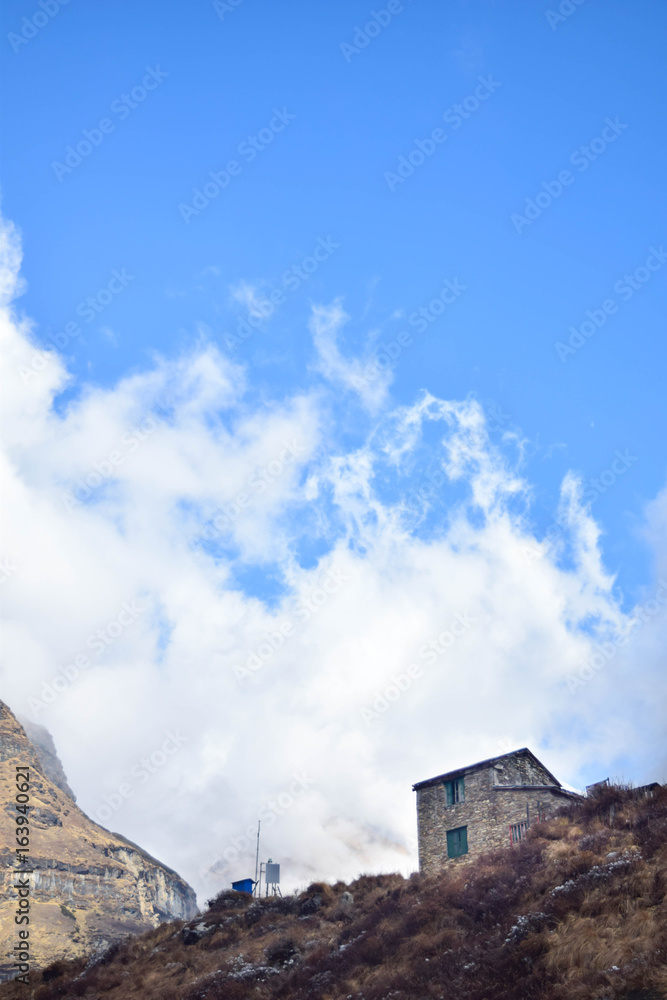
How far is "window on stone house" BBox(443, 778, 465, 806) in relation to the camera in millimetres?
41562

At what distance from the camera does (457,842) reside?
133ft

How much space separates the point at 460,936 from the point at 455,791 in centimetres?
1401

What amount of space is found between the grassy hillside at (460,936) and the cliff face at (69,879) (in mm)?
51866

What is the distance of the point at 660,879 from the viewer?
25.2 meters

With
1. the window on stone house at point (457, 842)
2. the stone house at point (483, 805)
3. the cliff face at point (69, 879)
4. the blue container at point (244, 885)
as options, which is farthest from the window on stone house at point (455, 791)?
the cliff face at point (69, 879)

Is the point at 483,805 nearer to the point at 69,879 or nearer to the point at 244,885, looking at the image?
the point at 244,885

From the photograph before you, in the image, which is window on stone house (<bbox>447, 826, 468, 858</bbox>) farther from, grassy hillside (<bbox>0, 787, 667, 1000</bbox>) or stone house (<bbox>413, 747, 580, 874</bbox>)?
grassy hillside (<bbox>0, 787, 667, 1000</bbox>)

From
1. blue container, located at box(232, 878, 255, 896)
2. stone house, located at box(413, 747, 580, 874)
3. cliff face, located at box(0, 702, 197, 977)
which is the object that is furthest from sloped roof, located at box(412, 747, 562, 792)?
cliff face, located at box(0, 702, 197, 977)

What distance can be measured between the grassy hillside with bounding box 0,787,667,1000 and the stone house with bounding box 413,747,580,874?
67.2 inches

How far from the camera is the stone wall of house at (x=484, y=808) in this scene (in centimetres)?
3925

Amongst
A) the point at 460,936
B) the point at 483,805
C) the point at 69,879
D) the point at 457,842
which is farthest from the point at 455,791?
the point at 69,879

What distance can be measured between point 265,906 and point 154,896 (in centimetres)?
9781

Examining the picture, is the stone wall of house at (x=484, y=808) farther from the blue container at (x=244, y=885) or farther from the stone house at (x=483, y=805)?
the blue container at (x=244, y=885)

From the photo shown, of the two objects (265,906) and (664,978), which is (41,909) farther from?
(664,978)
